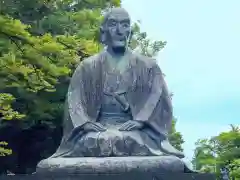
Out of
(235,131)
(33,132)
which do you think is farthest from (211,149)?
(33,132)

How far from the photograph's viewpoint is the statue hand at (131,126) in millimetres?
8258

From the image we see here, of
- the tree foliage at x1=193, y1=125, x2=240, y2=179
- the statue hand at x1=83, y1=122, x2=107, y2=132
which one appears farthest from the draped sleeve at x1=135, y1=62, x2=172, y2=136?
the tree foliage at x1=193, y1=125, x2=240, y2=179

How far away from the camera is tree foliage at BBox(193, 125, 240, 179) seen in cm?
1688

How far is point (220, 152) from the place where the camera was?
17859 mm

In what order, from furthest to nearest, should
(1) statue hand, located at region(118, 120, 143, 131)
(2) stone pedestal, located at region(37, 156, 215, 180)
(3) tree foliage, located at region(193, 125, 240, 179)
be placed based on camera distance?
(3) tree foliage, located at region(193, 125, 240, 179), (1) statue hand, located at region(118, 120, 143, 131), (2) stone pedestal, located at region(37, 156, 215, 180)

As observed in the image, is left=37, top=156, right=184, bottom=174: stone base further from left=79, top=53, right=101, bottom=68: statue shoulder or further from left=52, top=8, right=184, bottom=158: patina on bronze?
left=79, top=53, right=101, bottom=68: statue shoulder

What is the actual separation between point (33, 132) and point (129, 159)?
7.36 metres

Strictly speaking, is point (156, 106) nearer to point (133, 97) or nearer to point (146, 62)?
point (133, 97)

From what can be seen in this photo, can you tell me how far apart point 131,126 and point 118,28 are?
1250 mm

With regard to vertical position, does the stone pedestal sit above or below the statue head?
below

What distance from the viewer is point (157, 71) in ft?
29.0

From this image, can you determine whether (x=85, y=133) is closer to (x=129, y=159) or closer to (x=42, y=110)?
(x=129, y=159)

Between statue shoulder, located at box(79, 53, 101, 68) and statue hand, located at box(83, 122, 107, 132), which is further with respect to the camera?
statue shoulder, located at box(79, 53, 101, 68)

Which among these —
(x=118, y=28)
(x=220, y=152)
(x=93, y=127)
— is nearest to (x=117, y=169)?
(x=93, y=127)
